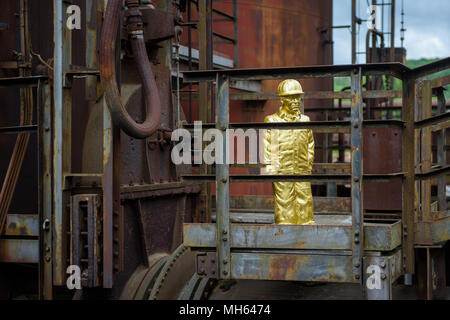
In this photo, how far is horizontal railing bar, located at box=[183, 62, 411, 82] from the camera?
485cm

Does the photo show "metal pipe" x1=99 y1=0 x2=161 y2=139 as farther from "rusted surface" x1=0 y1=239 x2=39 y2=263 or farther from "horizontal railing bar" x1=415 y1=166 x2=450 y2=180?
"horizontal railing bar" x1=415 y1=166 x2=450 y2=180

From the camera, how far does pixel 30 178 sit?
292 inches

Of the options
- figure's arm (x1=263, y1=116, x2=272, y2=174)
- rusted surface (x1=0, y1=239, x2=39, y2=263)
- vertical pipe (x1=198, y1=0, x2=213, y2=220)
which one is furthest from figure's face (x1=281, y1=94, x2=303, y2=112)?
rusted surface (x1=0, y1=239, x2=39, y2=263)

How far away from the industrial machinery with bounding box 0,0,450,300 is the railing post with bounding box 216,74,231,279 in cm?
1

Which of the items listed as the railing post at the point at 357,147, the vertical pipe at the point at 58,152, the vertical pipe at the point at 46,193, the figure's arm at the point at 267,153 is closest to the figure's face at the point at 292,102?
the figure's arm at the point at 267,153

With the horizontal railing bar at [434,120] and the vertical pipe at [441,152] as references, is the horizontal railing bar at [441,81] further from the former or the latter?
the horizontal railing bar at [434,120]

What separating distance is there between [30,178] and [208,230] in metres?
3.07

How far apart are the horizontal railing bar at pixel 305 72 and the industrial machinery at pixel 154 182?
10 millimetres

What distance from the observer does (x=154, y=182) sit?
269 inches

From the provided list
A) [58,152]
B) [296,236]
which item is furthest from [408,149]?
[58,152]

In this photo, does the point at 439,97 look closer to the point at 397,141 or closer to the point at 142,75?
the point at 397,141

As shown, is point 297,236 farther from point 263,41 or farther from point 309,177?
point 263,41

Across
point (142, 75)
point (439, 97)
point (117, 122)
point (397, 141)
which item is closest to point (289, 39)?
point (397, 141)

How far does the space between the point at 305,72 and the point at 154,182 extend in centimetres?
245
